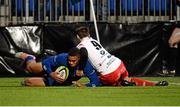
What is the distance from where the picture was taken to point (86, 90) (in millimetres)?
10688

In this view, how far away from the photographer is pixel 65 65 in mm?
11594

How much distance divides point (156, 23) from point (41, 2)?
13.4ft

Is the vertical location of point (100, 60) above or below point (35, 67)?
above

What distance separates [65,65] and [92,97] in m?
2.42

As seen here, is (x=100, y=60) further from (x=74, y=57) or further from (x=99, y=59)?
(x=74, y=57)

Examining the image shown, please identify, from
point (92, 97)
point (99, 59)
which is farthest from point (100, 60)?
point (92, 97)

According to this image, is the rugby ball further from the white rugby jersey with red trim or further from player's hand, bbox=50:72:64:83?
the white rugby jersey with red trim

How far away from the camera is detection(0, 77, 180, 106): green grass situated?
8289 mm

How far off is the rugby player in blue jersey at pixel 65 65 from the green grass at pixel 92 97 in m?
0.41

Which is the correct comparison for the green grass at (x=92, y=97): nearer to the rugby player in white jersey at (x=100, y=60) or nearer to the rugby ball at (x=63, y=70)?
the rugby player in white jersey at (x=100, y=60)

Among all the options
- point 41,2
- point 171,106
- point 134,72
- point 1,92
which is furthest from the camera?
point 41,2

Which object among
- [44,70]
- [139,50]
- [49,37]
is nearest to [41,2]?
[49,37]

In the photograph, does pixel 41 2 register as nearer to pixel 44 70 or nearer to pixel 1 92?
pixel 44 70

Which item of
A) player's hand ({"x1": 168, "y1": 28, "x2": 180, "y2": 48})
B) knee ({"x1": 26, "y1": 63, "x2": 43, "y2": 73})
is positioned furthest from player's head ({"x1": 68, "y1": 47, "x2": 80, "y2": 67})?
player's hand ({"x1": 168, "y1": 28, "x2": 180, "y2": 48})
